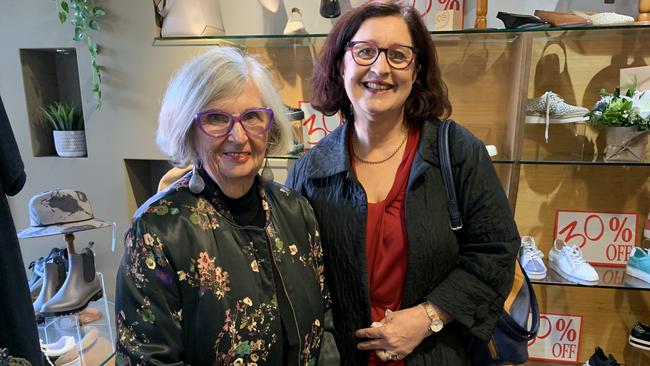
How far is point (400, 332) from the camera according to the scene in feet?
3.56

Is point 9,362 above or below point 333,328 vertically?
above

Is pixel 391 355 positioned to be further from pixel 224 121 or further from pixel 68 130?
pixel 68 130

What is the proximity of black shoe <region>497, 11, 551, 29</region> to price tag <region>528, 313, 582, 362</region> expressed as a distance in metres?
1.31

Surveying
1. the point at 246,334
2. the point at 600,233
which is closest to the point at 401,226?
the point at 246,334

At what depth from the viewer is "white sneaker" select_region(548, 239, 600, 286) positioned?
176 cm

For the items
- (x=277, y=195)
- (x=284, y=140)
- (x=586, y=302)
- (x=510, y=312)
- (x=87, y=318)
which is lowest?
(x=586, y=302)

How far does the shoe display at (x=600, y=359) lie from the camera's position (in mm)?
1836

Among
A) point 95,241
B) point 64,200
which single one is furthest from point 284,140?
point 95,241

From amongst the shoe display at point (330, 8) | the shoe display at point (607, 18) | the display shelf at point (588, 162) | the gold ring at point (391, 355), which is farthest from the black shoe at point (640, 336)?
the shoe display at point (330, 8)

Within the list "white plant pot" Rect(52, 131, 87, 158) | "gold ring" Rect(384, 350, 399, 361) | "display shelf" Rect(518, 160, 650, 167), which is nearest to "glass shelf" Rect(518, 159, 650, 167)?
"display shelf" Rect(518, 160, 650, 167)

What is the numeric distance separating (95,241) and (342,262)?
1.55 m

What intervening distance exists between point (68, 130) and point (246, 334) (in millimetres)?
1707

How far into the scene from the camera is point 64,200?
1.48 metres

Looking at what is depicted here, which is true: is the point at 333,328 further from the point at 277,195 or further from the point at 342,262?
the point at 277,195
